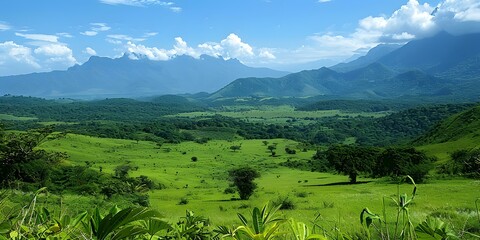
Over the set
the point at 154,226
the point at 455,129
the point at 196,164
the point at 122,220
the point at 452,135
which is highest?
the point at 122,220

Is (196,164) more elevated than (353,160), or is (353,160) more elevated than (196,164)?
(353,160)

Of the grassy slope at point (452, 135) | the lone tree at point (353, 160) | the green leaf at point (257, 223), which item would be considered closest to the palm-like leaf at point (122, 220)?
the green leaf at point (257, 223)

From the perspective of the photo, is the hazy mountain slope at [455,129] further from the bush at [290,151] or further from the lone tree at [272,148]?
the lone tree at [272,148]

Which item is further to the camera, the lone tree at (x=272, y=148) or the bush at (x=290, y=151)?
the lone tree at (x=272, y=148)

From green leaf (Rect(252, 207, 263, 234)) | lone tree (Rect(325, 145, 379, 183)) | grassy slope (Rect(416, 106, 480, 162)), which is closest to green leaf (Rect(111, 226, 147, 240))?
green leaf (Rect(252, 207, 263, 234))

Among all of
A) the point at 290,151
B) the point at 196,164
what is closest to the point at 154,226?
the point at 196,164

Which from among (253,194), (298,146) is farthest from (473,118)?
(253,194)

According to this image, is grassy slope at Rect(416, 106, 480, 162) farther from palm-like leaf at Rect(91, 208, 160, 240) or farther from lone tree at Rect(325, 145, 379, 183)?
palm-like leaf at Rect(91, 208, 160, 240)

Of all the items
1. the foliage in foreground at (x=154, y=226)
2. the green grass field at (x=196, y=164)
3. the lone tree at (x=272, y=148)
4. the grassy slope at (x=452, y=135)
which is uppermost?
the foliage in foreground at (x=154, y=226)

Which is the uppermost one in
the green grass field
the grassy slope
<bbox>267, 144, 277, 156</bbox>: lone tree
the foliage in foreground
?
the foliage in foreground

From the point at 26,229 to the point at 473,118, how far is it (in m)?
112

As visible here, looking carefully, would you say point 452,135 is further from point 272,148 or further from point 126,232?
point 126,232

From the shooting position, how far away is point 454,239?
5.55 ft

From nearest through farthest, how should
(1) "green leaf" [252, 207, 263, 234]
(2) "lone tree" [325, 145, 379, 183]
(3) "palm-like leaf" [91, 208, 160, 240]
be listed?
(3) "palm-like leaf" [91, 208, 160, 240]
(1) "green leaf" [252, 207, 263, 234]
(2) "lone tree" [325, 145, 379, 183]
